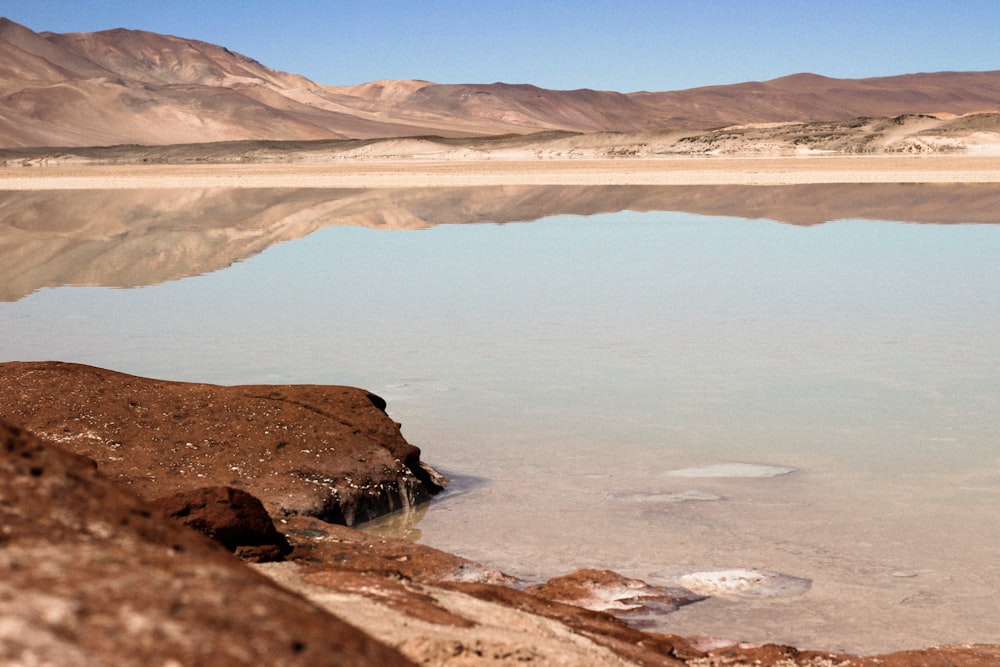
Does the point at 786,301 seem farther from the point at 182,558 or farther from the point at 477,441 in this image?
the point at 182,558

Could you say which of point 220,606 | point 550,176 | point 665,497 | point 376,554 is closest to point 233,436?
point 376,554

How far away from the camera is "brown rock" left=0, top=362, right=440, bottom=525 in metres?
5.46

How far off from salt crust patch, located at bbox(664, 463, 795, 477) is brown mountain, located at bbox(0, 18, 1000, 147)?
104852mm

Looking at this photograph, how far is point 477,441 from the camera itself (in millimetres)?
6840

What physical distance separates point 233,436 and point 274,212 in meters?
20.5

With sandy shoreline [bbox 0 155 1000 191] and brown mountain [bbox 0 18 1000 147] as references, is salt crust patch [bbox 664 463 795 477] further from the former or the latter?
brown mountain [bbox 0 18 1000 147]

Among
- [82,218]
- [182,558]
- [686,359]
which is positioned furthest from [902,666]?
[82,218]

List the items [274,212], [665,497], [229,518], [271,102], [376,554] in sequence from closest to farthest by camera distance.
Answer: [229,518], [376,554], [665,497], [274,212], [271,102]

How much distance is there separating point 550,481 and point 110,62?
175899mm

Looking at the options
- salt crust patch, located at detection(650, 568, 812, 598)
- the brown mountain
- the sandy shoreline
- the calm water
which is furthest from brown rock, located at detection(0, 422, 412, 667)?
the brown mountain

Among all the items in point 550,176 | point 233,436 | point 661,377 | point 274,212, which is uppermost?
point 550,176

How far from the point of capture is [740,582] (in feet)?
15.2

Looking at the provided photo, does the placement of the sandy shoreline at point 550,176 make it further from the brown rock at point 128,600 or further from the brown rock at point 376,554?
the brown rock at point 128,600

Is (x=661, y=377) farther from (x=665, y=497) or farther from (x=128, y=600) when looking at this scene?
(x=128, y=600)
